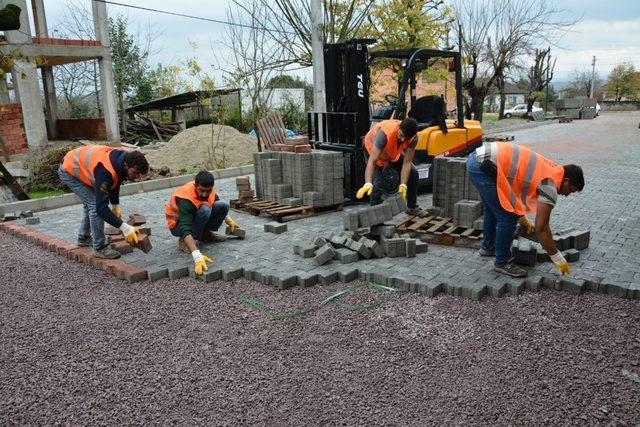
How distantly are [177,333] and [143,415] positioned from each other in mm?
1122

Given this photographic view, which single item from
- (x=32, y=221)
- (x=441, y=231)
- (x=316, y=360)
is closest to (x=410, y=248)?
(x=441, y=231)

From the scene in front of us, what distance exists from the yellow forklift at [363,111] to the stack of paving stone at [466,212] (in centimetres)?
234

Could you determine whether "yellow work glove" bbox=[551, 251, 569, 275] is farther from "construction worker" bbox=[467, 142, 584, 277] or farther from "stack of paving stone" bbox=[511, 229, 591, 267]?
"stack of paving stone" bbox=[511, 229, 591, 267]

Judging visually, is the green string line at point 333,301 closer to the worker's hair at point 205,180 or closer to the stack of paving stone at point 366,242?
the stack of paving stone at point 366,242

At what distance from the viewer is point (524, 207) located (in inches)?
176

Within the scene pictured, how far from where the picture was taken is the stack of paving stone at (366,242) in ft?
17.9

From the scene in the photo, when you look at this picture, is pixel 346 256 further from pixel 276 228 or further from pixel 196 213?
pixel 196 213

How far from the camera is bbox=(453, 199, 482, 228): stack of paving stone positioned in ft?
20.0

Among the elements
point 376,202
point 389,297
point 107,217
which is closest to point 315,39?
point 376,202

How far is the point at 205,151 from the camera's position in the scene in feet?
46.4

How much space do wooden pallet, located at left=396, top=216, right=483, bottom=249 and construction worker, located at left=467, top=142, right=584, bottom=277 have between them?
756mm

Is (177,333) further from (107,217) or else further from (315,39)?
(315,39)

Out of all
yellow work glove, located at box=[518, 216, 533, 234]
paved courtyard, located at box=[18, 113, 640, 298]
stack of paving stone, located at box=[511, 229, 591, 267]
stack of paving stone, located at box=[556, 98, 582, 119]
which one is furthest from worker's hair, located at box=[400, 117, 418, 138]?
stack of paving stone, located at box=[556, 98, 582, 119]

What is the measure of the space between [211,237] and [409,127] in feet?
9.58
